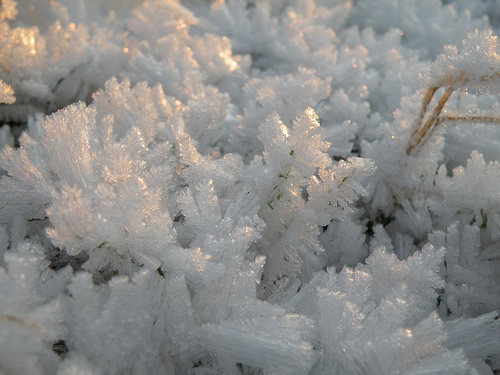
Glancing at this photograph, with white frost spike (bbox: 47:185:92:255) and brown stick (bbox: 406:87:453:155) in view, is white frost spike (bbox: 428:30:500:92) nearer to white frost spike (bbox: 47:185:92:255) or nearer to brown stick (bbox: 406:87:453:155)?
brown stick (bbox: 406:87:453:155)

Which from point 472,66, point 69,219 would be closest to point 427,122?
point 472,66

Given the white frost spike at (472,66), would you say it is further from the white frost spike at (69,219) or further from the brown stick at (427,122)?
the white frost spike at (69,219)

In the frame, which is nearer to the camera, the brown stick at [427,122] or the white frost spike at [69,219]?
the white frost spike at [69,219]

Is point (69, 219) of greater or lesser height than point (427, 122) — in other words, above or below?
above

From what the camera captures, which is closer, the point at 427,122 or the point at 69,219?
the point at 69,219

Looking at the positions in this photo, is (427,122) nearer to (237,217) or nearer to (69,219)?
(237,217)

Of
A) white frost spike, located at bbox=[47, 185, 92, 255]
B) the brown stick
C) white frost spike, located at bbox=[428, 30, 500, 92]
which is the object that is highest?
white frost spike, located at bbox=[47, 185, 92, 255]

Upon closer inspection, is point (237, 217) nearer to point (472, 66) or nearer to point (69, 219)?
point (69, 219)

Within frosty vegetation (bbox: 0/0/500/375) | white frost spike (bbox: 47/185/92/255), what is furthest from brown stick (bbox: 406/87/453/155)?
white frost spike (bbox: 47/185/92/255)

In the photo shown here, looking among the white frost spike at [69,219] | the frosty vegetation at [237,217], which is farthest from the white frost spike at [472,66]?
the white frost spike at [69,219]
